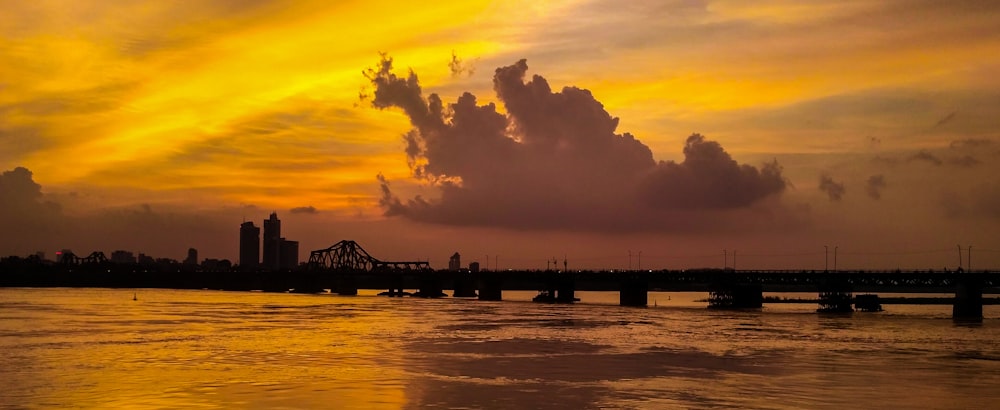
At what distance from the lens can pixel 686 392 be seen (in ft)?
196

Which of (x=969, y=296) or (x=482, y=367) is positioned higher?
(x=969, y=296)

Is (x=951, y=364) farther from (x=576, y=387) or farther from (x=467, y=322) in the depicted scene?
(x=467, y=322)

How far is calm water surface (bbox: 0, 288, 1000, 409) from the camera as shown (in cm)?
5525

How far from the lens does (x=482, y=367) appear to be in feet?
241

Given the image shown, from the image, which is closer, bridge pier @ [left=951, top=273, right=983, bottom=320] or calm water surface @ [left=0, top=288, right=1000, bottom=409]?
calm water surface @ [left=0, top=288, right=1000, bottom=409]

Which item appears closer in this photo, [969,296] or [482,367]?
[482,367]

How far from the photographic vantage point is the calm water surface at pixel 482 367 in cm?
5525

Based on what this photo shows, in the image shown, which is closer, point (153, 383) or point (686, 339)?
point (153, 383)

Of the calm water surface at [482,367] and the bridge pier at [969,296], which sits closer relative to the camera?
the calm water surface at [482,367]

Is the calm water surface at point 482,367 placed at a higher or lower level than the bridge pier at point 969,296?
lower

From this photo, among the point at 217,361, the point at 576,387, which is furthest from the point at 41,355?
the point at 576,387

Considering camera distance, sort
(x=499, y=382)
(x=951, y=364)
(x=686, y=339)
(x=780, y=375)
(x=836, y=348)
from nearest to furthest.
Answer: (x=499, y=382), (x=780, y=375), (x=951, y=364), (x=836, y=348), (x=686, y=339)

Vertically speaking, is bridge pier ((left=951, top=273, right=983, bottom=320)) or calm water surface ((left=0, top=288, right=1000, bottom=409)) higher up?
bridge pier ((left=951, top=273, right=983, bottom=320))

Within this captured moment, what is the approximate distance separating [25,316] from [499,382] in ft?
362
